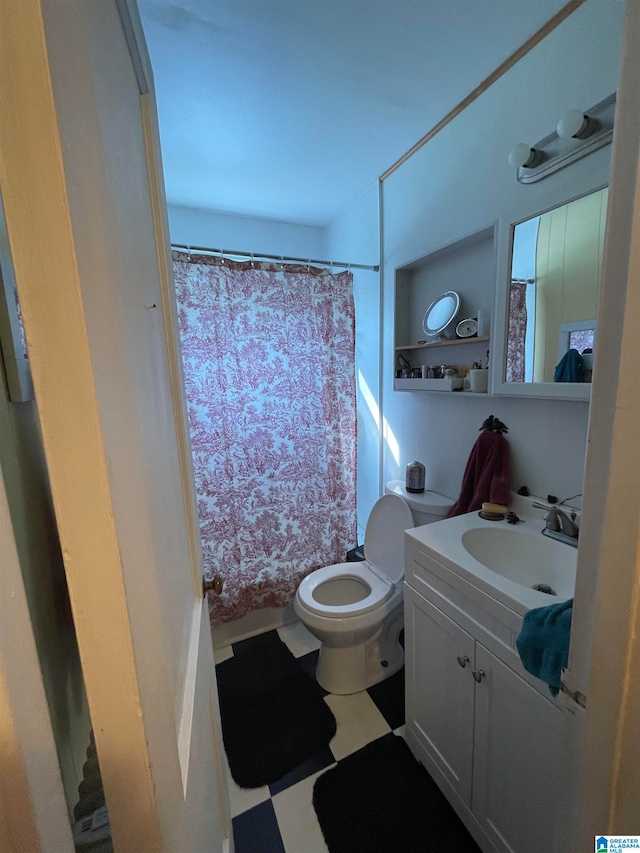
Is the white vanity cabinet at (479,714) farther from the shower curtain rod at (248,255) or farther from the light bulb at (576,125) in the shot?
the shower curtain rod at (248,255)

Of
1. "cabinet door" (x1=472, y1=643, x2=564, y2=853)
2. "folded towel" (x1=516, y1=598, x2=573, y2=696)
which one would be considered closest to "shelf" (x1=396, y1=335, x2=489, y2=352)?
"folded towel" (x1=516, y1=598, x2=573, y2=696)

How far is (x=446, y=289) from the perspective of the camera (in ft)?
5.40

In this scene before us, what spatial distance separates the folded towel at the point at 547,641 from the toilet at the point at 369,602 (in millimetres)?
829

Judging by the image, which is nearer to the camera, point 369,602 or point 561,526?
point 561,526

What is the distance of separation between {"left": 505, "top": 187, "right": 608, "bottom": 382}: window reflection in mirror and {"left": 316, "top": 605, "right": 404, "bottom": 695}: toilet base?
123cm

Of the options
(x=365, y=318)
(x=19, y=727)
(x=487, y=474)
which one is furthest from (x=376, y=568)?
(x=19, y=727)

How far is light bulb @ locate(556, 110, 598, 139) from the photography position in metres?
1.00

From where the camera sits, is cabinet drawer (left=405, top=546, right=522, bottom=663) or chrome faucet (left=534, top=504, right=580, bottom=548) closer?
cabinet drawer (left=405, top=546, right=522, bottom=663)

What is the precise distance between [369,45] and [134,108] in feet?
3.35

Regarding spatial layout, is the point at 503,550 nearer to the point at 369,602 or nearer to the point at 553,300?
the point at 369,602

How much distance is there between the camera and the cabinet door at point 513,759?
831 mm

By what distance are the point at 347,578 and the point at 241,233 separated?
2.23 meters

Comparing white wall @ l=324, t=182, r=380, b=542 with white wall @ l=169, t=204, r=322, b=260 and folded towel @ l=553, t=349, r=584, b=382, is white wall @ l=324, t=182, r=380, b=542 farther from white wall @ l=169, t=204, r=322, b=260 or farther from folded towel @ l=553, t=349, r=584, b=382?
folded towel @ l=553, t=349, r=584, b=382
